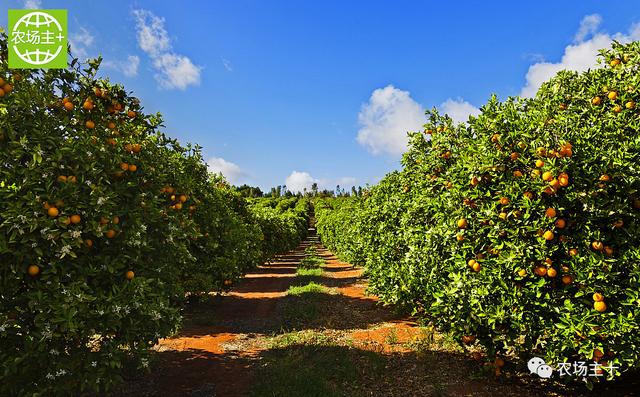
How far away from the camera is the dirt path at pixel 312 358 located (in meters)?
7.03

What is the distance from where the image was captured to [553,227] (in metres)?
5.58

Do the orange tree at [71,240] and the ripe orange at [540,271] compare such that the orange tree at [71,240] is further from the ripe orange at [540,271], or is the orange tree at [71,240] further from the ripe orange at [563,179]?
the ripe orange at [563,179]

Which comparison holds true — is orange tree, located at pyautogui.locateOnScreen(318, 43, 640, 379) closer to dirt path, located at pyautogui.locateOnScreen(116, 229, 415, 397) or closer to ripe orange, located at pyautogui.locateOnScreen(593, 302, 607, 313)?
ripe orange, located at pyautogui.locateOnScreen(593, 302, 607, 313)

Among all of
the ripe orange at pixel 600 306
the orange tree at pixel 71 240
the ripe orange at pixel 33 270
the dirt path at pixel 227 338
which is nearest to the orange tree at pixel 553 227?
the ripe orange at pixel 600 306

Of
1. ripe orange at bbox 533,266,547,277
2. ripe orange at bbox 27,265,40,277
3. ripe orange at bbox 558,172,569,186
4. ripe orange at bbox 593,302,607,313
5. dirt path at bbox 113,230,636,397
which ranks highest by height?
ripe orange at bbox 558,172,569,186

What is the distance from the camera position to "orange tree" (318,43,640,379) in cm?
531

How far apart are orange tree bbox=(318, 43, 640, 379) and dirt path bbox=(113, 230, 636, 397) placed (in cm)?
142

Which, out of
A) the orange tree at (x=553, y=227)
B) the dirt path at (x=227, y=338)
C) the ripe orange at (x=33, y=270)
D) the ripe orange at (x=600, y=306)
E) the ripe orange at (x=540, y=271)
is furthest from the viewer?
the dirt path at (x=227, y=338)

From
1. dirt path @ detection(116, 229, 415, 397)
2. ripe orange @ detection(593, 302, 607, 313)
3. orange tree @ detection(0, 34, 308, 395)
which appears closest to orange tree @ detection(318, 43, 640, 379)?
ripe orange @ detection(593, 302, 607, 313)

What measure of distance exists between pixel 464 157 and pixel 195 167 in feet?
27.7

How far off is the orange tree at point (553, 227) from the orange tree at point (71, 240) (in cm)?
509

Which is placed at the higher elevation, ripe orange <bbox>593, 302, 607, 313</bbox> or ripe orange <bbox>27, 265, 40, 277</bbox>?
ripe orange <bbox>27, 265, 40, 277</bbox>

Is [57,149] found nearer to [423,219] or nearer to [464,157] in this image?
[464,157]

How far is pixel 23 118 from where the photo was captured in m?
5.02
